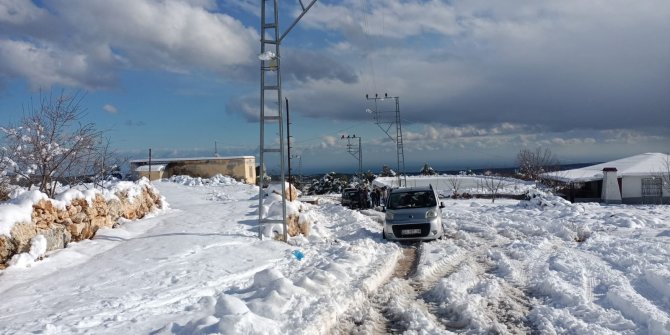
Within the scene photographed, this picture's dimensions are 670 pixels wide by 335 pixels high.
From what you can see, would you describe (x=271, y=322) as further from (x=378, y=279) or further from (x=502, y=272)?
(x=502, y=272)

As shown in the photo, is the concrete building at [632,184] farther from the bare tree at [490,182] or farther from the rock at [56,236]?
the rock at [56,236]

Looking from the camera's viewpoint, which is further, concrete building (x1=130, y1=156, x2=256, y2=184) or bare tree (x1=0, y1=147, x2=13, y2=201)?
concrete building (x1=130, y1=156, x2=256, y2=184)

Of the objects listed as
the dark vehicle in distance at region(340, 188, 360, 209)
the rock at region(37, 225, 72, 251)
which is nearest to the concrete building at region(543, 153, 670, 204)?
the dark vehicle in distance at region(340, 188, 360, 209)

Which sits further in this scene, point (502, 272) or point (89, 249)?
point (89, 249)

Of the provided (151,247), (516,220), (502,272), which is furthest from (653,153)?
(151,247)

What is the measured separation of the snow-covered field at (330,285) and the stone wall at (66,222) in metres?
0.36

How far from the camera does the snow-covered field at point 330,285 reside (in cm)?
674

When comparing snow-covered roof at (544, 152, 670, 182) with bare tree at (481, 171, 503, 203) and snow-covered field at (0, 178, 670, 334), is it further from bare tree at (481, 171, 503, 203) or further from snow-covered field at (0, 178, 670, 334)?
snow-covered field at (0, 178, 670, 334)

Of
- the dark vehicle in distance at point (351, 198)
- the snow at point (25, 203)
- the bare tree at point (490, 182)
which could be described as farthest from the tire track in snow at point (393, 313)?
the bare tree at point (490, 182)

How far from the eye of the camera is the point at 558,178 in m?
43.1

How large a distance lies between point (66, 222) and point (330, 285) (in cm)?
683

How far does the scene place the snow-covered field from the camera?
6.74 meters

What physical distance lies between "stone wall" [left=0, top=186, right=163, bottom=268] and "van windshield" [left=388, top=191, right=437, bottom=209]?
28.0 ft

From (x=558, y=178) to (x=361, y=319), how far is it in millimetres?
40398
